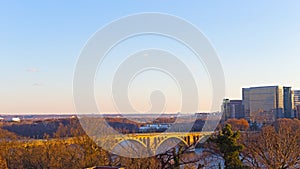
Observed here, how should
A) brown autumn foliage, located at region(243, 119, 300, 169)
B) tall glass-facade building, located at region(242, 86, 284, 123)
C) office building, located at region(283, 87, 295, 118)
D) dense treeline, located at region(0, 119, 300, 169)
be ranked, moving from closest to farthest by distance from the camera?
dense treeline, located at region(0, 119, 300, 169)
brown autumn foliage, located at region(243, 119, 300, 169)
tall glass-facade building, located at region(242, 86, 284, 123)
office building, located at region(283, 87, 295, 118)

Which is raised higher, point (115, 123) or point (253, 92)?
point (253, 92)

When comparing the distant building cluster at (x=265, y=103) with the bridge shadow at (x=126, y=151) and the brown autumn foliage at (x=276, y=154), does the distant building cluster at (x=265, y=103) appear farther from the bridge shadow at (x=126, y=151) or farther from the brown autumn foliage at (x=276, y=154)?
the brown autumn foliage at (x=276, y=154)

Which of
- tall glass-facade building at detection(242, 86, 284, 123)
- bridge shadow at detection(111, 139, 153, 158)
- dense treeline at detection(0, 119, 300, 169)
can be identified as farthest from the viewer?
tall glass-facade building at detection(242, 86, 284, 123)

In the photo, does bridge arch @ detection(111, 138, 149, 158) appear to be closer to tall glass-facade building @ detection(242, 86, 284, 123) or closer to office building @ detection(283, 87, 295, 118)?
tall glass-facade building @ detection(242, 86, 284, 123)

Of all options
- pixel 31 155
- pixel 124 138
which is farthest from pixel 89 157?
pixel 124 138

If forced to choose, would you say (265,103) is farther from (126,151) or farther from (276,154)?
(276,154)

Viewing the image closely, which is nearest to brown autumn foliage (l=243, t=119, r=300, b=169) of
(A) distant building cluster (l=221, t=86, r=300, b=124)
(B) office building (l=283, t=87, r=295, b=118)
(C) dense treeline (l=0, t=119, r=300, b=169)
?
(C) dense treeline (l=0, t=119, r=300, b=169)

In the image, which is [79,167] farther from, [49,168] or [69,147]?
[69,147]

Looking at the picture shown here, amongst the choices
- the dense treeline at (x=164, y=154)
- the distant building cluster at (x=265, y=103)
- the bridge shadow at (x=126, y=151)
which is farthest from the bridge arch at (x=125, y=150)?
the distant building cluster at (x=265, y=103)
